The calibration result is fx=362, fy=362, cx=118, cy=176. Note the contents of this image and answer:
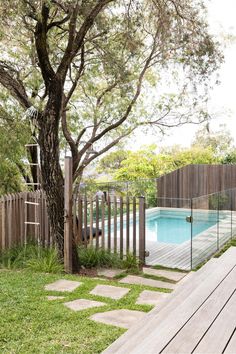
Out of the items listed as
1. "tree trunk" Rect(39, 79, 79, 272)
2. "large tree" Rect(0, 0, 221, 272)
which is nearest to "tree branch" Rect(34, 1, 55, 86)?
"large tree" Rect(0, 0, 221, 272)

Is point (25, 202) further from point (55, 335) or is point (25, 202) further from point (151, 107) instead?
point (151, 107)

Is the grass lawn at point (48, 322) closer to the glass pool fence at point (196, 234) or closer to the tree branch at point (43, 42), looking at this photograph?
the glass pool fence at point (196, 234)

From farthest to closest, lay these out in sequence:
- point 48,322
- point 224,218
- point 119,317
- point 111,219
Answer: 1. point 224,218
2. point 111,219
3. point 119,317
4. point 48,322

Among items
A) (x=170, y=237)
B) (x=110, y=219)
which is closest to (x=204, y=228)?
(x=110, y=219)

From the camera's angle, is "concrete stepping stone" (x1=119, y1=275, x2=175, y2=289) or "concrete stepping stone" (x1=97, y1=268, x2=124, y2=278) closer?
"concrete stepping stone" (x1=119, y1=275, x2=175, y2=289)

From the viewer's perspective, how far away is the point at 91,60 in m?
9.11

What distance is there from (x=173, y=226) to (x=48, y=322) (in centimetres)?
742

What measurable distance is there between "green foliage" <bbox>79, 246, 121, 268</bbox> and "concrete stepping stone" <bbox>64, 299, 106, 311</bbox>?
2.13 metres

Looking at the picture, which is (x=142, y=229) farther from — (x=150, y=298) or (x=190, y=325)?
(x=190, y=325)

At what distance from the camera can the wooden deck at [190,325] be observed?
1.87 m

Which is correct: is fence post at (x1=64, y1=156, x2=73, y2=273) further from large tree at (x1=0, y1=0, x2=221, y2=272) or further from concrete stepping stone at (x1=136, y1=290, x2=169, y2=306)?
concrete stepping stone at (x1=136, y1=290, x2=169, y2=306)

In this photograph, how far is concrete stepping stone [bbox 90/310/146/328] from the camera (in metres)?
3.10

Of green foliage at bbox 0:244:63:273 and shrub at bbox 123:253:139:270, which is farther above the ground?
green foliage at bbox 0:244:63:273

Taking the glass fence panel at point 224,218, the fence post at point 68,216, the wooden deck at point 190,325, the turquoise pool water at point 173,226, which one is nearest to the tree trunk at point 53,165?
the fence post at point 68,216
